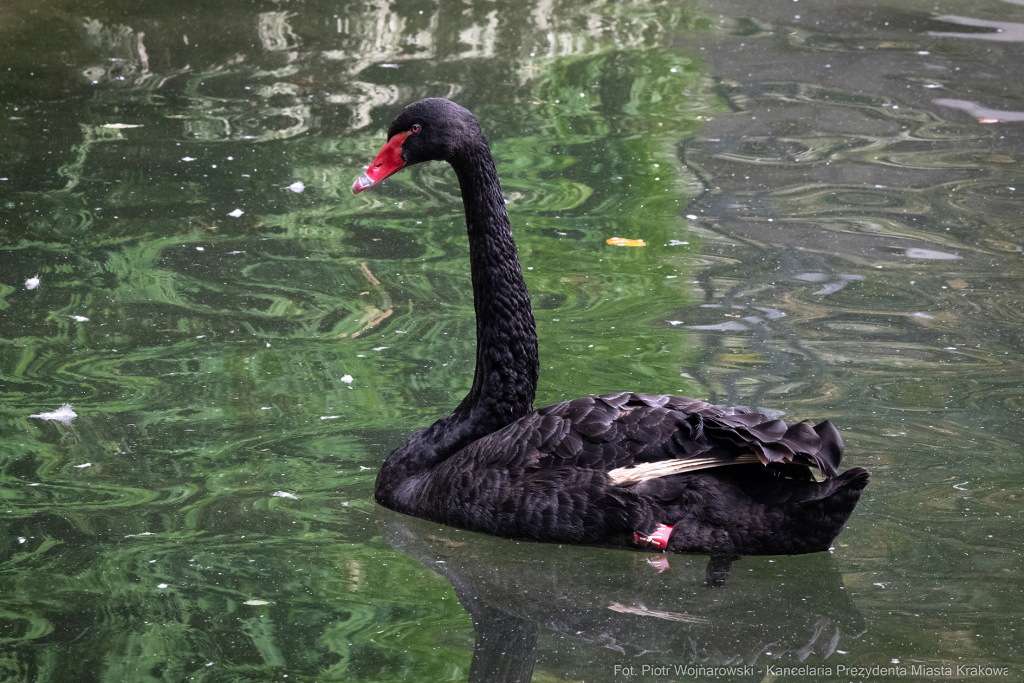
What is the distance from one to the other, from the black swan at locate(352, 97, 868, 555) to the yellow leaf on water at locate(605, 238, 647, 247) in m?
2.87

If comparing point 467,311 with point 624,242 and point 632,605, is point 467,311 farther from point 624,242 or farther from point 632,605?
point 632,605

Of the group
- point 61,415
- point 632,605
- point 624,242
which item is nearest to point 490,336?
point 632,605

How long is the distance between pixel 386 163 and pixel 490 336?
76cm

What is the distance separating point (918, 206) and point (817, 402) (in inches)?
127

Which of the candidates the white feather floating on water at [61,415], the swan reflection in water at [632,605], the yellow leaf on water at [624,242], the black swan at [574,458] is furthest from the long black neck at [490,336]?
the yellow leaf on water at [624,242]

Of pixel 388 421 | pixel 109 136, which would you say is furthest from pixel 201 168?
pixel 388 421

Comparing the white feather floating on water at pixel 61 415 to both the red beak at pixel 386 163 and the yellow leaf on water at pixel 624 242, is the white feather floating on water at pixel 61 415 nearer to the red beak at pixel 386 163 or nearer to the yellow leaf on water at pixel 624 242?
the red beak at pixel 386 163

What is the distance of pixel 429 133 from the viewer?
4496 mm

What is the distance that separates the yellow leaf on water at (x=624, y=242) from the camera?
738cm

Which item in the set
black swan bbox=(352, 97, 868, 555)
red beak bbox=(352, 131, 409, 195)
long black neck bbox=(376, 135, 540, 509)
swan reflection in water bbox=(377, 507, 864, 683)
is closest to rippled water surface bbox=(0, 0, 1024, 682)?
swan reflection in water bbox=(377, 507, 864, 683)

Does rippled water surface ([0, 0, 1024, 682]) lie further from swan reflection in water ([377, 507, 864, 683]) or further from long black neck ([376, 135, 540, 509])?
long black neck ([376, 135, 540, 509])

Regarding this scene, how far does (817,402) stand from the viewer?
5.23 metres

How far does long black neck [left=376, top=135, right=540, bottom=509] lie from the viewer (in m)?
4.53

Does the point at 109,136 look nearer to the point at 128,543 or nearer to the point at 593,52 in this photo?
the point at 593,52
